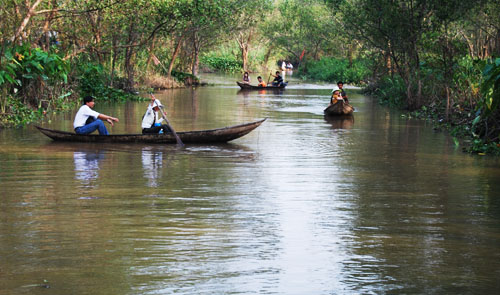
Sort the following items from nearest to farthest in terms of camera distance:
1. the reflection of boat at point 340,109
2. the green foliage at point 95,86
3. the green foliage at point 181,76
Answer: the reflection of boat at point 340,109
the green foliage at point 95,86
the green foliage at point 181,76

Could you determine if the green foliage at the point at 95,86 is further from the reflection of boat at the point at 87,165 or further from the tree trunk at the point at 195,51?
the tree trunk at the point at 195,51

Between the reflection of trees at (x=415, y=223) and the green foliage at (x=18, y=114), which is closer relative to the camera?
the reflection of trees at (x=415, y=223)

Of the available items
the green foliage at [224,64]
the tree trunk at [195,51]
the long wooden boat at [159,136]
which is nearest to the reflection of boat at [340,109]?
the long wooden boat at [159,136]

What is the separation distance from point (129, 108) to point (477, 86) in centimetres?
1334

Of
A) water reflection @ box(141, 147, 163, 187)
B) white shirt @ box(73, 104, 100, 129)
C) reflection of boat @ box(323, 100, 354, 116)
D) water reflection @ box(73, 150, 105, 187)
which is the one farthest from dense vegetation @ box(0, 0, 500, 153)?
water reflection @ box(141, 147, 163, 187)

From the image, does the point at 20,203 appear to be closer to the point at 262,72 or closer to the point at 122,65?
the point at 122,65

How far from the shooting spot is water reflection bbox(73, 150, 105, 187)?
1133 centimetres

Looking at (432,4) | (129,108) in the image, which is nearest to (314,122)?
(432,4)

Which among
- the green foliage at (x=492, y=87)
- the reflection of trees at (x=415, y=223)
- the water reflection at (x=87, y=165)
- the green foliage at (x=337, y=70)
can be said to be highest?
the green foliage at (x=337, y=70)

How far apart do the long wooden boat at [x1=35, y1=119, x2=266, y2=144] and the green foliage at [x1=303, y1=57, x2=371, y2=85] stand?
24.7 m

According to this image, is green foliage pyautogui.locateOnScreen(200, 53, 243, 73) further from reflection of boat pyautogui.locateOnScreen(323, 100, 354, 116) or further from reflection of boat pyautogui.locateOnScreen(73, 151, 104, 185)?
reflection of boat pyautogui.locateOnScreen(73, 151, 104, 185)

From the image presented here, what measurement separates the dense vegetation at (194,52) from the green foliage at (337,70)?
304 inches

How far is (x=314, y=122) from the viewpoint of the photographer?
73.8 ft

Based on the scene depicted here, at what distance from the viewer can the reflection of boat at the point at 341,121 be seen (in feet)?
70.0
